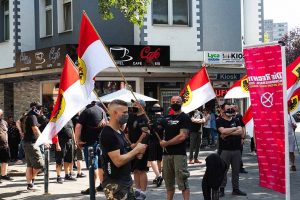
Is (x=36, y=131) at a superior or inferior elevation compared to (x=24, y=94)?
inferior

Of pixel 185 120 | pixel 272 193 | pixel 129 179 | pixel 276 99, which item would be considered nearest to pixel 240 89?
pixel 272 193

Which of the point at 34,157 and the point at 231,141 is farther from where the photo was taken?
the point at 34,157

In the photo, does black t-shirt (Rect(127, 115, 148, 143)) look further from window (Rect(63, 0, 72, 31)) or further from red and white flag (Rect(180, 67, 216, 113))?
window (Rect(63, 0, 72, 31))

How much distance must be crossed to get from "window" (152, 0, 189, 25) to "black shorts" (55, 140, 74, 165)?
9.91 metres

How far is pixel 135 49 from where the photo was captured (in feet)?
66.5

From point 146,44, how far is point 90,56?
12.5 metres

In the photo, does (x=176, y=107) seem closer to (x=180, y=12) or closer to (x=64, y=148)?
(x=64, y=148)

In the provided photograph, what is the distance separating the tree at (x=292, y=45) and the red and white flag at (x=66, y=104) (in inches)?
1681

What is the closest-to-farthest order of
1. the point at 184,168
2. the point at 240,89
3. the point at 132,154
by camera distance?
1. the point at 132,154
2. the point at 184,168
3. the point at 240,89

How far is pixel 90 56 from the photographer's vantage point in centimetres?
815

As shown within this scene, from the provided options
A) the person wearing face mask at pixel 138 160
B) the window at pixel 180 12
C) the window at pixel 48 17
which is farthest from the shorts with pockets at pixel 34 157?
the window at pixel 48 17

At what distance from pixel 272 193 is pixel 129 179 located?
518 cm

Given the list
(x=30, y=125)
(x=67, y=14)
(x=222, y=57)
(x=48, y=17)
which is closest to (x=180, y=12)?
(x=222, y=57)

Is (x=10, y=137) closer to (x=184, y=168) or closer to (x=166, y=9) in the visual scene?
(x=166, y=9)
